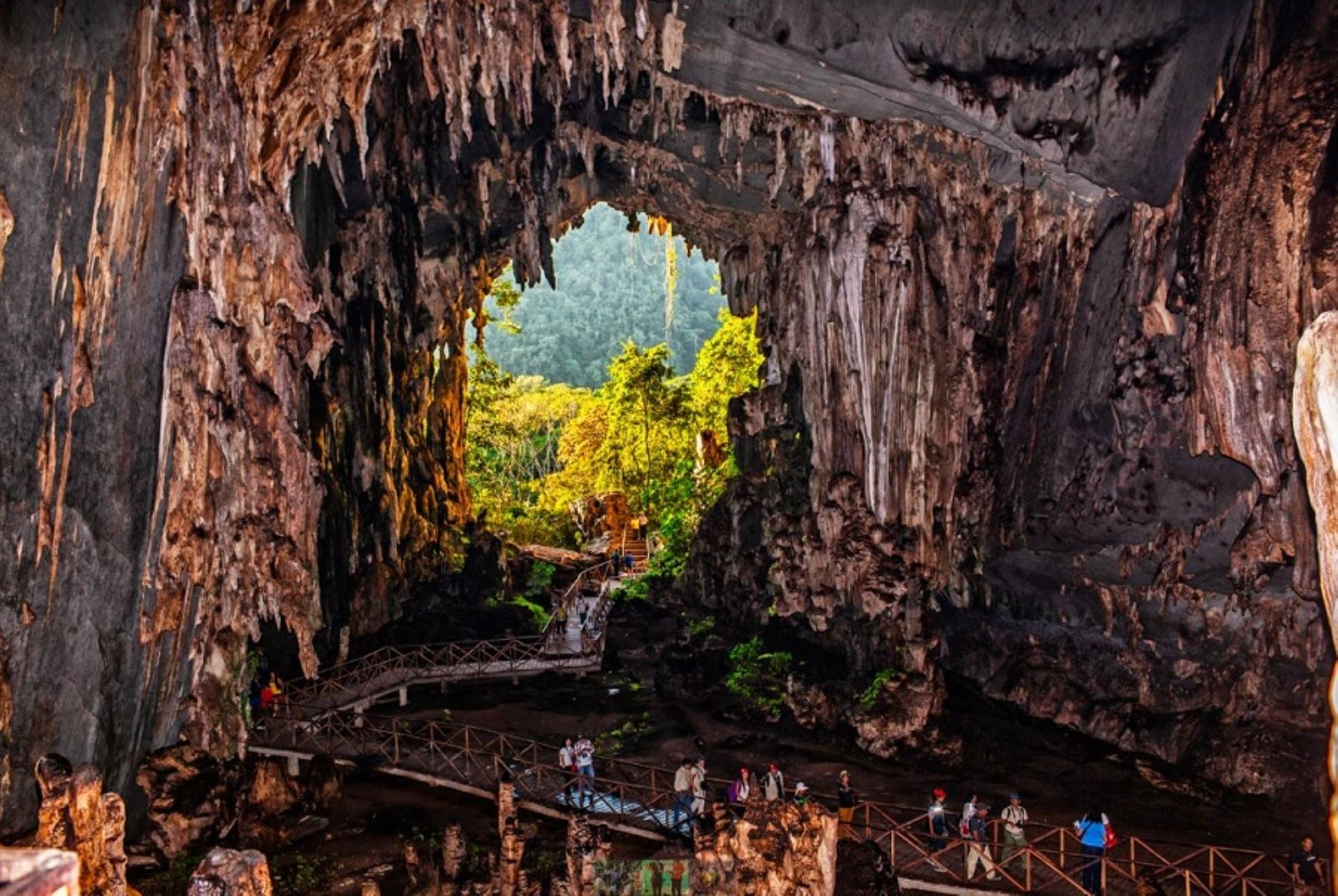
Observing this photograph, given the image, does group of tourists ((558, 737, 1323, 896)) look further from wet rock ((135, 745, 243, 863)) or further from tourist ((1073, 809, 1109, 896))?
wet rock ((135, 745, 243, 863))

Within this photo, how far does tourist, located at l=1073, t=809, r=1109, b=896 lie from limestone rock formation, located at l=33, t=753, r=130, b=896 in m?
9.63

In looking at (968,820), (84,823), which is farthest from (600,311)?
(84,823)

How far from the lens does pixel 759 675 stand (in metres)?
23.8

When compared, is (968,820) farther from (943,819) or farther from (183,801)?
(183,801)

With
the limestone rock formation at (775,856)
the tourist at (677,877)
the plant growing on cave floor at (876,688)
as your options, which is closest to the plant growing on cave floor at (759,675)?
the plant growing on cave floor at (876,688)

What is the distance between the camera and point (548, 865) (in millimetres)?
13773

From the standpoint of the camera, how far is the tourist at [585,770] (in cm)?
1505

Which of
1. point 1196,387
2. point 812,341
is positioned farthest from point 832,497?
point 1196,387

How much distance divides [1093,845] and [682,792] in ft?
15.8

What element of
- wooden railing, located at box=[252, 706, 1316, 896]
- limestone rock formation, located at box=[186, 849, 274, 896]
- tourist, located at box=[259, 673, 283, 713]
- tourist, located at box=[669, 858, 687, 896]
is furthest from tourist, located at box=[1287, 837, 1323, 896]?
tourist, located at box=[259, 673, 283, 713]

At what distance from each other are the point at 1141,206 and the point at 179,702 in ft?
50.4

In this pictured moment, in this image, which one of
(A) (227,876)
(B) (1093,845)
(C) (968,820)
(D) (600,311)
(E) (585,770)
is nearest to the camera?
(A) (227,876)

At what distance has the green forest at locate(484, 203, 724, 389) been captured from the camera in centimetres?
7169

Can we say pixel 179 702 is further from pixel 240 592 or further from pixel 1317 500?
pixel 1317 500
